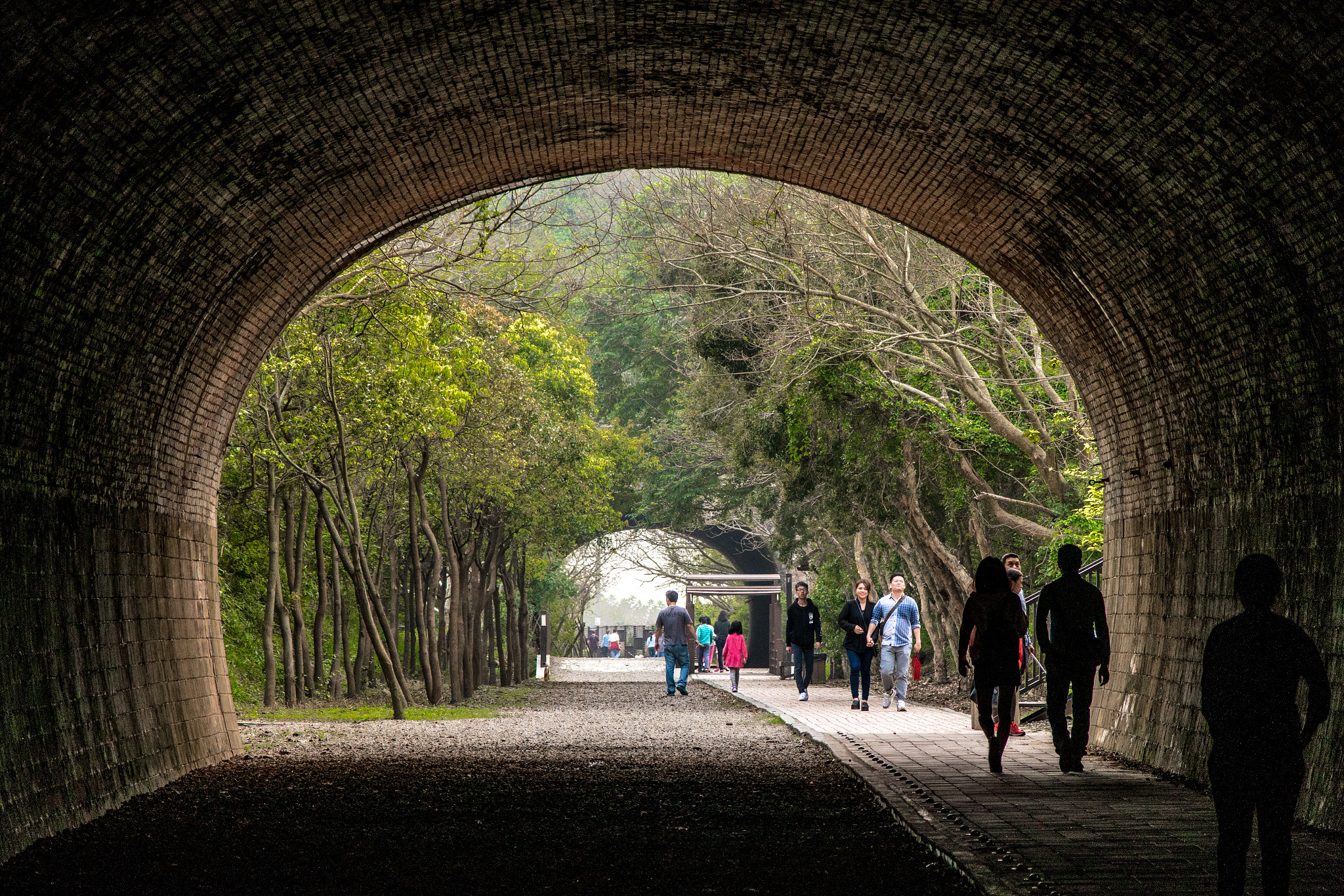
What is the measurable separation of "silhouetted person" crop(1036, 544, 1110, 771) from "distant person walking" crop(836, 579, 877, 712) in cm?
703

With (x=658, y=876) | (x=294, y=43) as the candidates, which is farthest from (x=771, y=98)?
(x=658, y=876)

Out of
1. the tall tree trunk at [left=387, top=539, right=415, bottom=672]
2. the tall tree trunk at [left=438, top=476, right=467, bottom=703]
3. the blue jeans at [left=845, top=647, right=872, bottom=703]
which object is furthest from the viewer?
the tall tree trunk at [left=387, top=539, right=415, bottom=672]

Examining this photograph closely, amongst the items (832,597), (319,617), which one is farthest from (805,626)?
(832,597)

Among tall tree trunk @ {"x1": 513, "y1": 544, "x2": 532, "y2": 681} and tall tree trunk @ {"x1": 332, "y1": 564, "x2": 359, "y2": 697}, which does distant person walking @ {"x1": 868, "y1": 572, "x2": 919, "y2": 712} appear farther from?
tall tree trunk @ {"x1": 513, "y1": 544, "x2": 532, "y2": 681}

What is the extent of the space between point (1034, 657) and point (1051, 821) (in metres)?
9.08

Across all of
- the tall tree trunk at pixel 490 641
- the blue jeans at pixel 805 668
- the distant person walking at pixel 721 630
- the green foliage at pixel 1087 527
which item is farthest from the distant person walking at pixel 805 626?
the distant person walking at pixel 721 630

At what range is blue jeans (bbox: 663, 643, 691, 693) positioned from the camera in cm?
2367

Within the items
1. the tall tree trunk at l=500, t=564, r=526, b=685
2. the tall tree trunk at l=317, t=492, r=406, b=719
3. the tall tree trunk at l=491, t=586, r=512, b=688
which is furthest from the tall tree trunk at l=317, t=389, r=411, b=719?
the tall tree trunk at l=500, t=564, r=526, b=685

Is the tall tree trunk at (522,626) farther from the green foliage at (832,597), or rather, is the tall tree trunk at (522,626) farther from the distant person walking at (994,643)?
the distant person walking at (994,643)

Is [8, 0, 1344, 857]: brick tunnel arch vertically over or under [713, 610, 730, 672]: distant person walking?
over

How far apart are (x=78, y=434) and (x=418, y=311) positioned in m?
8.07

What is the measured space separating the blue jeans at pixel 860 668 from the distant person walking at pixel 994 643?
25.4 feet

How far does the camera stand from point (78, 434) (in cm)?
911

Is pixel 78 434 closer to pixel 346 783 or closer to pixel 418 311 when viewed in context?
pixel 346 783
